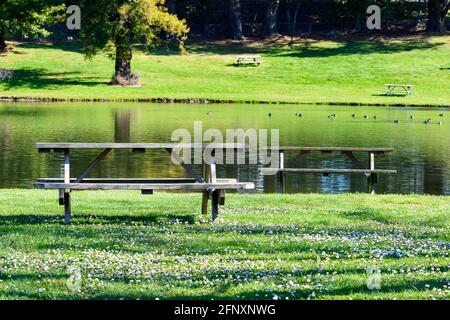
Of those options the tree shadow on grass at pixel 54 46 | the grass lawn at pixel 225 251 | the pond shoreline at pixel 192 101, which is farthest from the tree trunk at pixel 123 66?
the grass lawn at pixel 225 251

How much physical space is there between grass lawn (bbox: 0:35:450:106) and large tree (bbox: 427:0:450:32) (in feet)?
7.25

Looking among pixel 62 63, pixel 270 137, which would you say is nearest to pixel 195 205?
pixel 270 137

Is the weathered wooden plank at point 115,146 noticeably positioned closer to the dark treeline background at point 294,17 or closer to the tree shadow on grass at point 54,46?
the tree shadow on grass at point 54,46

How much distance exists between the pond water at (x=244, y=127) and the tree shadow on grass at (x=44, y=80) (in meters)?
7.91

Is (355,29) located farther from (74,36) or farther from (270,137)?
(270,137)

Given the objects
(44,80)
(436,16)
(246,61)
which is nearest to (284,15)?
(436,16)

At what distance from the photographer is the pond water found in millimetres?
26391

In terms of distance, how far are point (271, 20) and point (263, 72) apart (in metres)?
16.6

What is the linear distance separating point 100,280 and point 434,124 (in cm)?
3708

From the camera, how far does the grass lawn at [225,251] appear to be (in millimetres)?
9234

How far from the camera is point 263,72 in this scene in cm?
6744

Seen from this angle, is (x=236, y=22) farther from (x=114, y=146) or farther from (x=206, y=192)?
(x=114, y=146)

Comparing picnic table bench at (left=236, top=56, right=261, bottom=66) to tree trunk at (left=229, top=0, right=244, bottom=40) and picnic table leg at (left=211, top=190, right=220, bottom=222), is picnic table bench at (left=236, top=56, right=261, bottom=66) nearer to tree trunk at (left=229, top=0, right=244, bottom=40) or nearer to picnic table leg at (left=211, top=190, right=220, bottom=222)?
tree trunk at (left=229, top=0, right=244, bottom=40)

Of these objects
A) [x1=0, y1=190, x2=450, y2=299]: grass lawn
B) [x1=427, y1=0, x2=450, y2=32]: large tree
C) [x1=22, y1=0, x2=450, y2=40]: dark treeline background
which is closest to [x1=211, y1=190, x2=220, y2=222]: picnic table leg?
[x1=0, y1=190, x2=450, y2=299]: grass lawn
